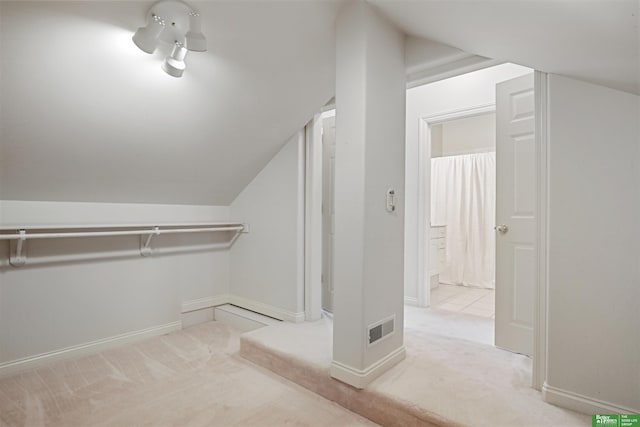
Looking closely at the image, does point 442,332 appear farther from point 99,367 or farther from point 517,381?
point 99,367

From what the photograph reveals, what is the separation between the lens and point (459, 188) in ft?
15.2

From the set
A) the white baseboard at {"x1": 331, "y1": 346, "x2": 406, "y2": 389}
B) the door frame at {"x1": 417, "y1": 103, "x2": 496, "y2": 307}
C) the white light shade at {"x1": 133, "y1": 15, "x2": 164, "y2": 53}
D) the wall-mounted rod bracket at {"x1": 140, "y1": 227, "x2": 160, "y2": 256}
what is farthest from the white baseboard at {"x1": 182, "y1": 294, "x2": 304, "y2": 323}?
the white light shade at {"x1": 133, "y1": 15, "x2": 164, "y2": 53}

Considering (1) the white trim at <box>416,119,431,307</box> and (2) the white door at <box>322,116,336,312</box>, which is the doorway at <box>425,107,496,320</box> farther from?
(2) the white door at <box>322,116,336,312</box>

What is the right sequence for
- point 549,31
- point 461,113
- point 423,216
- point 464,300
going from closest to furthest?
point 549,31
point 461,113
point 423,216
point 464,300

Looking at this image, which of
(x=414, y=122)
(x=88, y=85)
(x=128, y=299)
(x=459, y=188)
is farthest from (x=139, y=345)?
(x=459, y=188)

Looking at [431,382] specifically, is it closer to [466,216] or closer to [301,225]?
[301,225]

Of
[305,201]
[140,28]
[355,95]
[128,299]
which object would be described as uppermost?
[140,28]

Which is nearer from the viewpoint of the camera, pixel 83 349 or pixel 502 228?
pixel 502 228

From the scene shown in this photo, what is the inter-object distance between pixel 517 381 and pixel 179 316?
2.58 m

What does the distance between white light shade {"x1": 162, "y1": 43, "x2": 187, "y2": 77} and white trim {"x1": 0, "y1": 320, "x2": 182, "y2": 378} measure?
2.02m

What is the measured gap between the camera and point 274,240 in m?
2.90

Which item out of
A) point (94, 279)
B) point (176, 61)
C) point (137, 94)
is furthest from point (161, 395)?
point (176, 61)

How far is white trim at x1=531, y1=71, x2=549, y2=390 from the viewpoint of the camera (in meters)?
1.57

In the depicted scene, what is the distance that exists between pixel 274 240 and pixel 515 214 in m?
1.87
